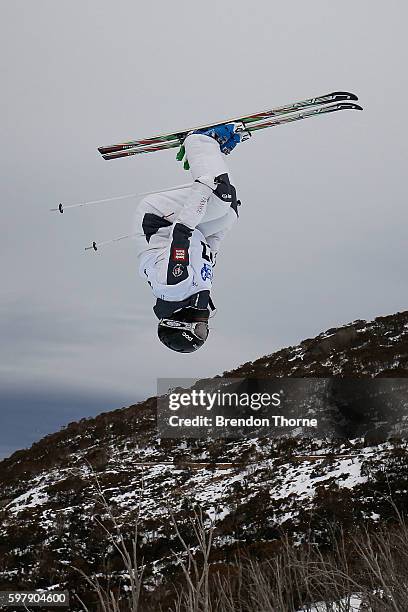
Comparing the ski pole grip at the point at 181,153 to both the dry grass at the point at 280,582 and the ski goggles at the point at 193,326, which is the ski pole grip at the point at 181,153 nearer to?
the ski goggles at the point at 193,326

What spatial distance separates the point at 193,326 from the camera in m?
2.81

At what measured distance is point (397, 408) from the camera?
1711 centimetres

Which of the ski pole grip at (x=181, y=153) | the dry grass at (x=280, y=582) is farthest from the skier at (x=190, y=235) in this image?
the dry grass at (x=280, y=582)

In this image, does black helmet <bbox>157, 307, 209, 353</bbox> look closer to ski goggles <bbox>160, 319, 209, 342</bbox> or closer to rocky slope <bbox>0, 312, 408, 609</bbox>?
ski goggles <bbox>160, 319, 209, 342</bbox>

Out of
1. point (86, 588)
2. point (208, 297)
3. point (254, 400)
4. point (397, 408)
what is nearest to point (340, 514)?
point (86, 588)

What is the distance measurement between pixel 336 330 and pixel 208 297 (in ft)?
82.4

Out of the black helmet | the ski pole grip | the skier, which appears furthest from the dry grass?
the ski pole grip

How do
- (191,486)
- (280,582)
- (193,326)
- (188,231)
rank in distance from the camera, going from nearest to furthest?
(188,231) < (193,326) < (280,582) < (191,486)

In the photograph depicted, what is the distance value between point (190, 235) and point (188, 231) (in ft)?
0.08

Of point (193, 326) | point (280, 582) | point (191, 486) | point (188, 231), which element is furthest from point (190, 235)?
point (191, 486)

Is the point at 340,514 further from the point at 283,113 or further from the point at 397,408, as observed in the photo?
the point at 283,113

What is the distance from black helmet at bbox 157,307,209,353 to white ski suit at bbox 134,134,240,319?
0.05 m

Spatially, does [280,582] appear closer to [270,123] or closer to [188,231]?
[188,231]

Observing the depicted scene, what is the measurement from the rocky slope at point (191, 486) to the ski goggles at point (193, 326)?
3678mm
